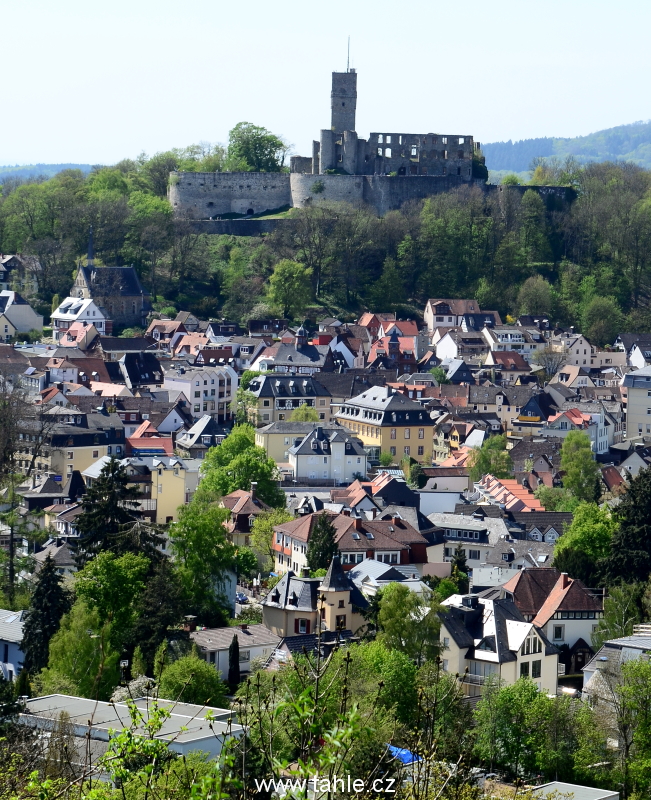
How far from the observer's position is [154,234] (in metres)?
80.3

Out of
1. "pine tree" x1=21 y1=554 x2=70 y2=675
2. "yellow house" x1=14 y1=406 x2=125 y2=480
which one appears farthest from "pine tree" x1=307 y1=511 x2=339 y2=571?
"yellow house" x1=14 y1=406 x2=125 y2=480

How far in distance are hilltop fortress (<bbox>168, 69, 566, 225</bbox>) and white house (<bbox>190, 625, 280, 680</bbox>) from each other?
54583mm

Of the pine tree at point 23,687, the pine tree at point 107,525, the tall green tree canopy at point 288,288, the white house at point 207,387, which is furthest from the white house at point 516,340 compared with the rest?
the pine tree at point 23,687

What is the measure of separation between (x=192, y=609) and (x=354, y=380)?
30492 mm

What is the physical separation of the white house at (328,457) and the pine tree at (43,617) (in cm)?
2016

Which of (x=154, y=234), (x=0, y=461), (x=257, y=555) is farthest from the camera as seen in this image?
(x=154, y=234)

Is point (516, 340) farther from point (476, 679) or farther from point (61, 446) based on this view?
point (476, 679)

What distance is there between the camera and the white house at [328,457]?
53312 mm

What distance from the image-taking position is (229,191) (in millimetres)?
88188

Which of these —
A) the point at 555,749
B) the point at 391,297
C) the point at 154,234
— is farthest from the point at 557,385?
the point at 555,749

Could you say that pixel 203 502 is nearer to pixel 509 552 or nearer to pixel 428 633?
pixel 509 552

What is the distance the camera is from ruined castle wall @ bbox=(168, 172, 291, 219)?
8775 cm

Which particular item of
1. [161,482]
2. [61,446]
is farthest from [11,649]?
[61,446]

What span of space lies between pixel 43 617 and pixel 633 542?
1565 cm
